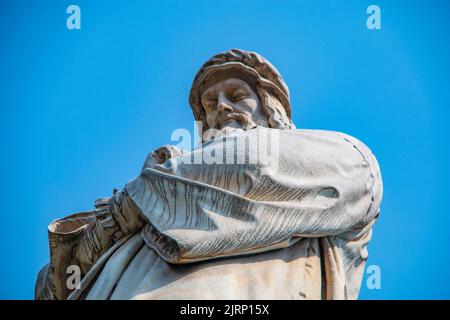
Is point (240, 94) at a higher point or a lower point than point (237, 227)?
→ higher

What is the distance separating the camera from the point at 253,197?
5.41 m

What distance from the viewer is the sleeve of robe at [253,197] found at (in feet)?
17.0

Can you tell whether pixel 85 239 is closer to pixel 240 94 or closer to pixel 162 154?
pixel 162 154

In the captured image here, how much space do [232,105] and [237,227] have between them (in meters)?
2.00

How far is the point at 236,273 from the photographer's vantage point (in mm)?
5129

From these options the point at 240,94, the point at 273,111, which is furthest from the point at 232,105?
the point at 273,111

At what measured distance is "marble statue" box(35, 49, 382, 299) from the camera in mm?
5133

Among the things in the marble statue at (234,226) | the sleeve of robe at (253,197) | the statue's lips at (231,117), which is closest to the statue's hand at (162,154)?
the marble statue at (234,226)

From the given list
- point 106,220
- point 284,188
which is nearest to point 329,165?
point 284,188

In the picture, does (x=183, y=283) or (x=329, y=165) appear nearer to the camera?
(x=183, y=283)

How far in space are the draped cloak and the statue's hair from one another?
838 mm

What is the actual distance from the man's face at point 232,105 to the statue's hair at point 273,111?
0.15 ft
